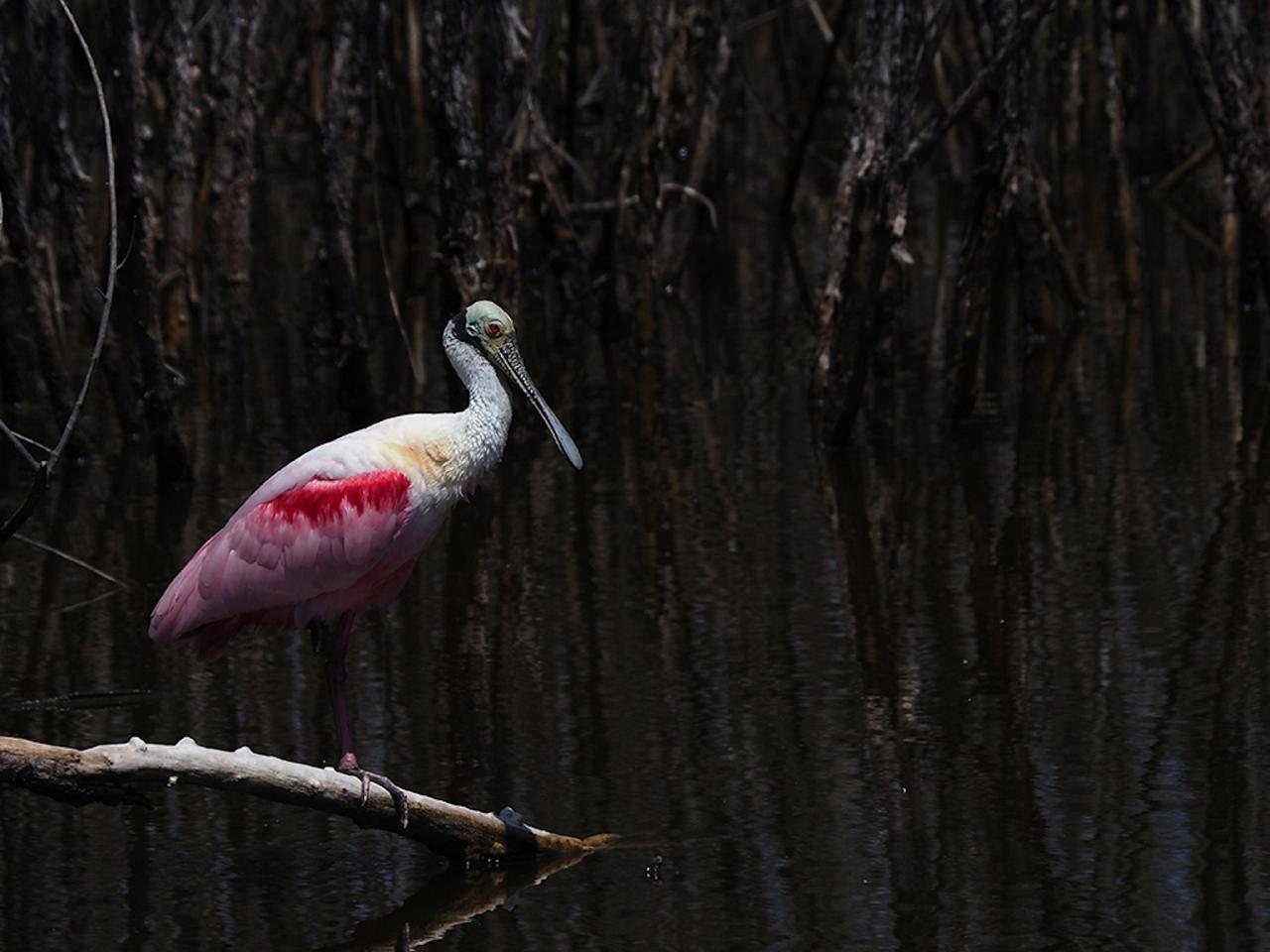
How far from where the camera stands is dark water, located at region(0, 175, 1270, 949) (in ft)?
22.0

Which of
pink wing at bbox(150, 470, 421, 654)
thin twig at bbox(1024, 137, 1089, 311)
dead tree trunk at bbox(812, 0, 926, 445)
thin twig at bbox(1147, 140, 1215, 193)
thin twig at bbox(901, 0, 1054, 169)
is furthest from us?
thin twig at bbox(1147, 140, 1215, 193)

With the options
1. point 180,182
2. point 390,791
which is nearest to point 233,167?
point 180,182

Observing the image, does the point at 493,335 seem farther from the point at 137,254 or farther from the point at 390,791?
the point at 137,254

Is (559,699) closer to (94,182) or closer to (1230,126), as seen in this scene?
(1230,126)

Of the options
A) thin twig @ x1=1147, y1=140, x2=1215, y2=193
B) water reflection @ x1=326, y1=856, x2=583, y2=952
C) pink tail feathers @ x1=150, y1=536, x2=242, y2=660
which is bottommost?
water reflection @ x1=326, y1=856, x2=583, y2=952

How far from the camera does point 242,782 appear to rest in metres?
6.47

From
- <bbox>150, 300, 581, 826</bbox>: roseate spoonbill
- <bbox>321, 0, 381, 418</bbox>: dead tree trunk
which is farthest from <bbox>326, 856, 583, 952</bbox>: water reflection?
<bbox>321, 0, 381, 418</bbox>: dead tree trunk

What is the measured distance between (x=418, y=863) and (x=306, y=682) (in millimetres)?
1954

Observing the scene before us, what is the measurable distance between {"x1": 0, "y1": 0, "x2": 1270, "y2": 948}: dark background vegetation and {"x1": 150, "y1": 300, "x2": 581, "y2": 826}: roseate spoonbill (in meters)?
0.56

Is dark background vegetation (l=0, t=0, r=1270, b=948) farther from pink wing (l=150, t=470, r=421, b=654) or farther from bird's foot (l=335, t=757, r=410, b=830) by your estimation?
pink wing (l=150, t=470, r=421, b=654)

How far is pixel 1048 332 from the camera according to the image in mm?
15141

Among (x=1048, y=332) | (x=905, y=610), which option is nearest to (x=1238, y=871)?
(x=905, y=610)

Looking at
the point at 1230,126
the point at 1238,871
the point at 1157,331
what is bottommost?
the point at 1238,871

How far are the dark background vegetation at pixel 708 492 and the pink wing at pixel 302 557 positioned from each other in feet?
1.94
